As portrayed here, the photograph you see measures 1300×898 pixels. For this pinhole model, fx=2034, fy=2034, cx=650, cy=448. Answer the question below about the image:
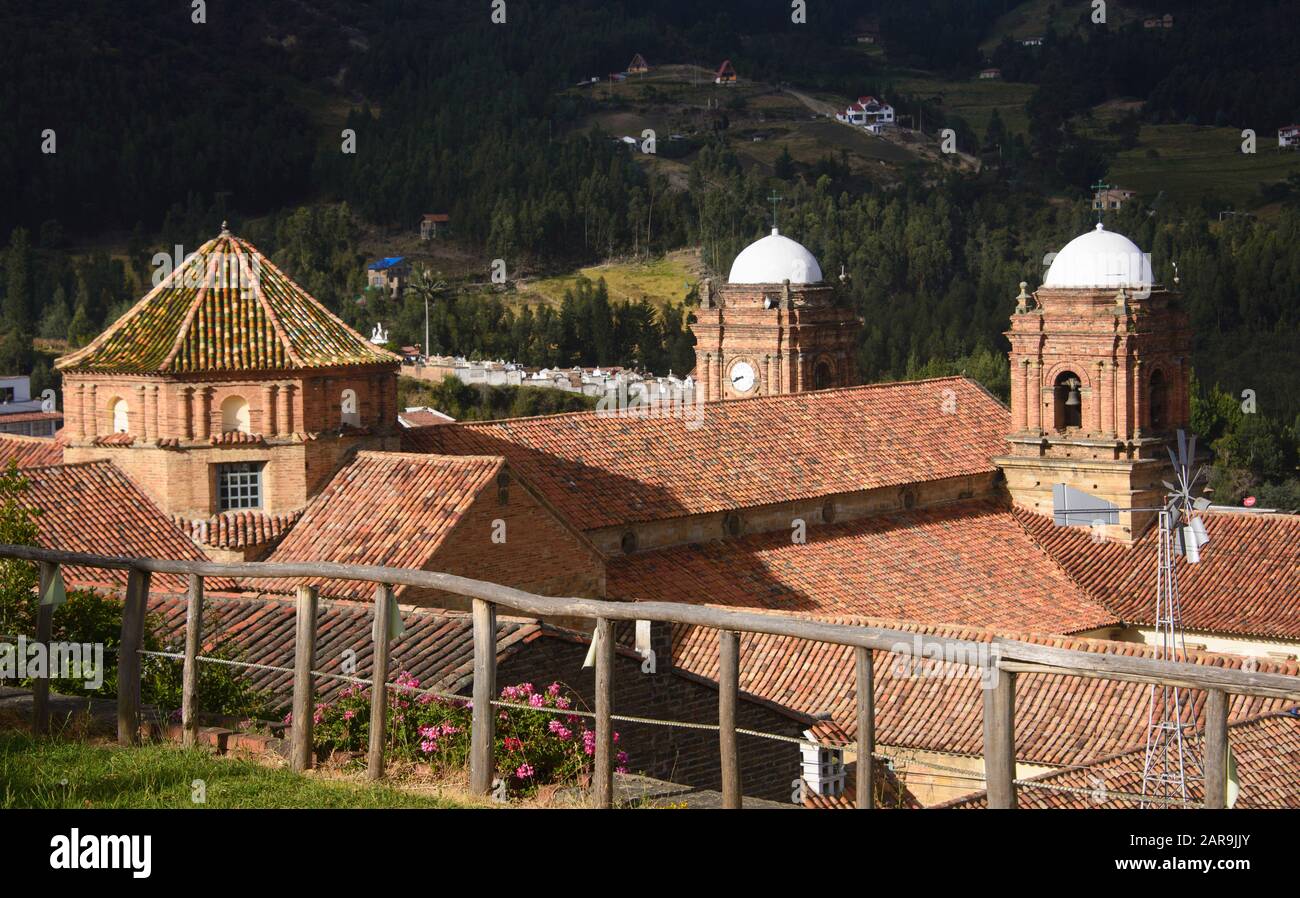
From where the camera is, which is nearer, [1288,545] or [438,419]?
[1288,545]

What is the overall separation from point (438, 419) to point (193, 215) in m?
70.1

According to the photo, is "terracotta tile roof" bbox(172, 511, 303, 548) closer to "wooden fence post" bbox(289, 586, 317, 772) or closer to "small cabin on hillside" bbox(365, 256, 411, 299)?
"wooden fence post" bbox(289, 586, 317, 772)

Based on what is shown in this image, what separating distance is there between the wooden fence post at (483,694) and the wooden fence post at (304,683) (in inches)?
45.7

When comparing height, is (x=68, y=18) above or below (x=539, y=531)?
above

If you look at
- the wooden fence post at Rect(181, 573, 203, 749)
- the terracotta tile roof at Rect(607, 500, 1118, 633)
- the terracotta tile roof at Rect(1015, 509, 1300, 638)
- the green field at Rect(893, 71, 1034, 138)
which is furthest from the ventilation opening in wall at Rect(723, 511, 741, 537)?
the green field at Rect(893, 71, 1034, 138)

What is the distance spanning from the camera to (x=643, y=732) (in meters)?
21.0

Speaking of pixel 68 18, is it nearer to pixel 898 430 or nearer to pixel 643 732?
pixel 898 430

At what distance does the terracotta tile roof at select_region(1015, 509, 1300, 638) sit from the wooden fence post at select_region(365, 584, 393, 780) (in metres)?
29.4

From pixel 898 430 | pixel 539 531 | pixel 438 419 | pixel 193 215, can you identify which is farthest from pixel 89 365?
pixel 193 215

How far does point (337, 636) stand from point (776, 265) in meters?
31.0

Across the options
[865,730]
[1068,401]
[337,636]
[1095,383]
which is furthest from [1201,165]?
[865,730]

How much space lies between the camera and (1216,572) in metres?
39.6

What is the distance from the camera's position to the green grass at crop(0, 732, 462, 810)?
9.78 metres
